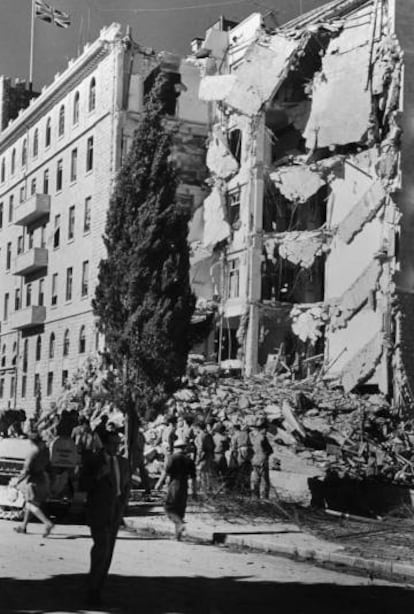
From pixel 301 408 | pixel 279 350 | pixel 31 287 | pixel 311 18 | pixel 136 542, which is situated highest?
pixel 311 18

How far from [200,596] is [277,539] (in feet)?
16.4

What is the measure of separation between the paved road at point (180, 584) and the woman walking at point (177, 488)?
27.6 inches

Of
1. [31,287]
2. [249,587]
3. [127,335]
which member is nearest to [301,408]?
[127,335]

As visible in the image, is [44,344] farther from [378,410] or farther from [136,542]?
[136,542]

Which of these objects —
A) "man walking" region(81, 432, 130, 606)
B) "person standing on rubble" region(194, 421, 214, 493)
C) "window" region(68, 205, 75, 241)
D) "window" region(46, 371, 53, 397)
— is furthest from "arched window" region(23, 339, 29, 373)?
"man walking" region(81, 432, 130, 606)

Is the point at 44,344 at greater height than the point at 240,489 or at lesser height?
greater

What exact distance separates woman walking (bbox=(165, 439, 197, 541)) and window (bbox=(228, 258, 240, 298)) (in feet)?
84.9

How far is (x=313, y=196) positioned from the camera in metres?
39.3

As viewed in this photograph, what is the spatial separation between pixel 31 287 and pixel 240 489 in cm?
3519

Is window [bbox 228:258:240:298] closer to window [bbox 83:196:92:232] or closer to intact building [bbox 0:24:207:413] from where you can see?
intact building [bbox 0:24:207:413]

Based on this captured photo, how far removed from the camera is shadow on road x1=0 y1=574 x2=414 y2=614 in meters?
8.67

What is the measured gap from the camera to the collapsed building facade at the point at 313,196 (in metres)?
34.4

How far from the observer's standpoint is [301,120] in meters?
39.5

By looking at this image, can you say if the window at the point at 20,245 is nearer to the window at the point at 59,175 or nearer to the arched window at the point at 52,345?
the window at the point at 59,175
